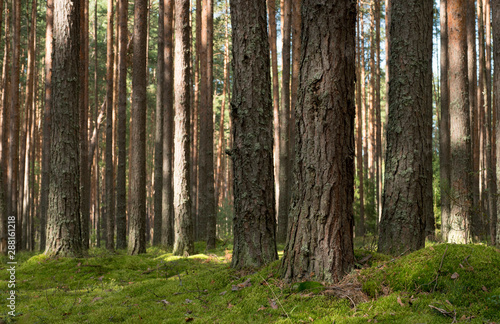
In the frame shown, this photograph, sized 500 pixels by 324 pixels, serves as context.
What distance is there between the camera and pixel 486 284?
9.48ft

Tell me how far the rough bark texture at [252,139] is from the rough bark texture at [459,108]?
20.5ft

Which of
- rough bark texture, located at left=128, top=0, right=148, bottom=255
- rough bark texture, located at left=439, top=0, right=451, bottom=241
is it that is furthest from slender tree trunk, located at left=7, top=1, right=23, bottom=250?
rough bark texture, located at left=439, top=0, right=451, bottom=241

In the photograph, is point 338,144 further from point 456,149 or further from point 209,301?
point 456,149

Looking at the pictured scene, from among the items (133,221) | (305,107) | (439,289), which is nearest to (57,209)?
(133,221)

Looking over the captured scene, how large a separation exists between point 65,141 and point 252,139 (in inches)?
178

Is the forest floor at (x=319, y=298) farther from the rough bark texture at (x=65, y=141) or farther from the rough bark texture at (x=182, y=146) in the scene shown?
the rough bark texture at (x=182, y=146)

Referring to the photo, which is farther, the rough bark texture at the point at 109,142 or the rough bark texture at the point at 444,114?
the rough bark texture at the point at 109,142

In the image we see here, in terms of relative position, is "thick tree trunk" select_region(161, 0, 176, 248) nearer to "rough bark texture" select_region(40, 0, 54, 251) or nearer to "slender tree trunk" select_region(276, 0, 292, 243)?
"rough bark texture" select_region(40, 0, 54, 251)

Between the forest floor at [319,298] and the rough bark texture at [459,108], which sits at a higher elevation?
the rough bark texture at [459,108]

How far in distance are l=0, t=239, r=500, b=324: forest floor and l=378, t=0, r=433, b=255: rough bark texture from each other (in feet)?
5.10

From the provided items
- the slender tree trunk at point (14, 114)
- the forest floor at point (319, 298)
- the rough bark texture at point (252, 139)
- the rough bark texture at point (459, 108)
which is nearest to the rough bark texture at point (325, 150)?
the forest floor at point (319, 298)

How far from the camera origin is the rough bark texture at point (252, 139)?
192 inches

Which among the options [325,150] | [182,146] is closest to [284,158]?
[182,146]

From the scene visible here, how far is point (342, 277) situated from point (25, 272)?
19.4 feet
